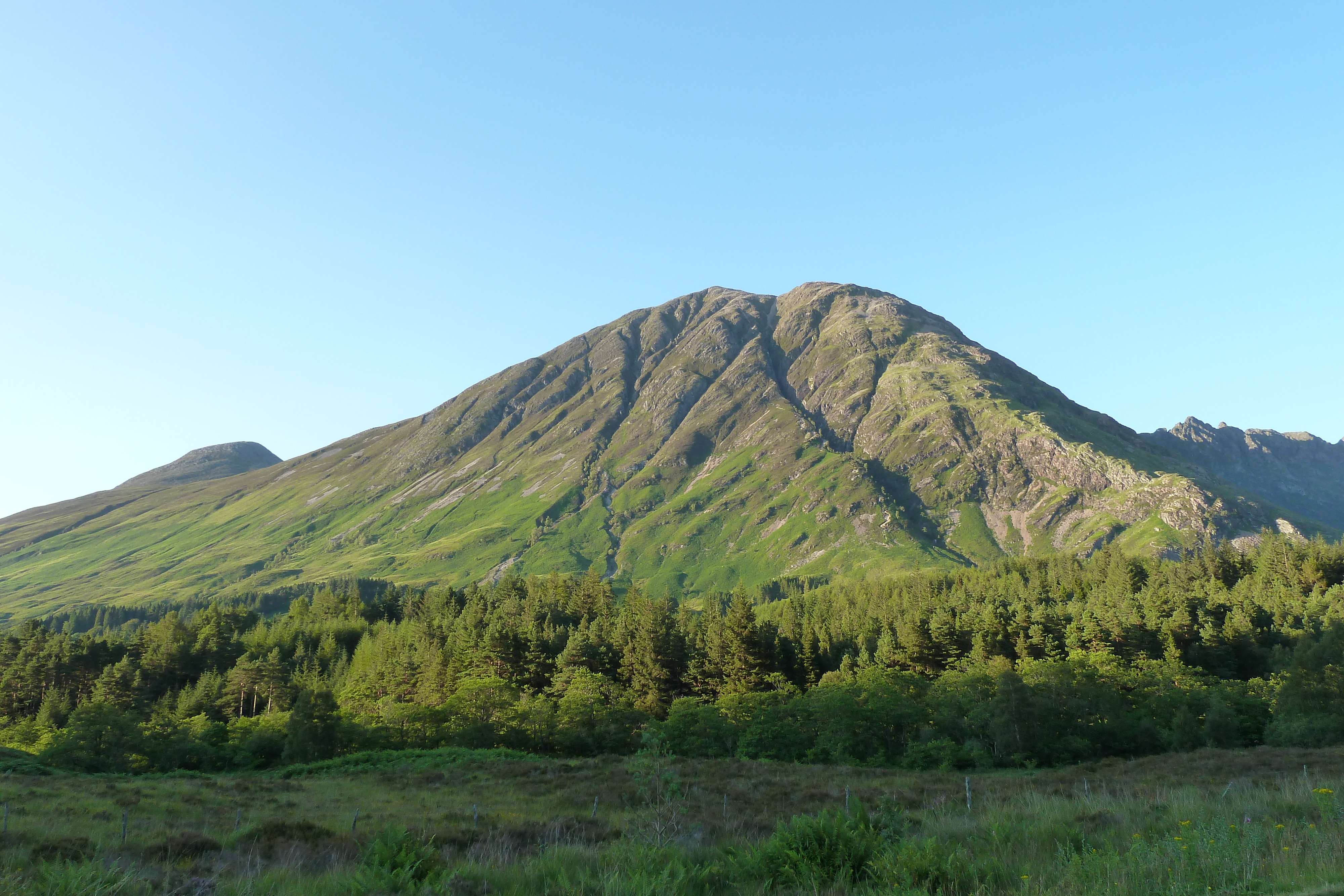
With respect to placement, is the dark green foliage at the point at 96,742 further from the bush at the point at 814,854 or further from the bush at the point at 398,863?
the bush at the point at 814,854

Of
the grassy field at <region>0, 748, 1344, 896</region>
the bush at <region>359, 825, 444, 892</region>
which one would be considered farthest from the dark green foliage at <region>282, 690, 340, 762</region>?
the bush at <region>359, 825, 444, 892</region>

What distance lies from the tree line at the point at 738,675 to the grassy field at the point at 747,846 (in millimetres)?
39449

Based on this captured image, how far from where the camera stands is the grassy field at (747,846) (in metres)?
9.13

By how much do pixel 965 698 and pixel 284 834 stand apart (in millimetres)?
70349

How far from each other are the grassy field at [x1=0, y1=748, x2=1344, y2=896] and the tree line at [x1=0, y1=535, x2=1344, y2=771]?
39449 mm

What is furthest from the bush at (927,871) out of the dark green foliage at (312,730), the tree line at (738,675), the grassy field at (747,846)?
the dark green foliage at (312,730)

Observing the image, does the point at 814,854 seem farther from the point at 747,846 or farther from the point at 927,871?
the point at 747,846

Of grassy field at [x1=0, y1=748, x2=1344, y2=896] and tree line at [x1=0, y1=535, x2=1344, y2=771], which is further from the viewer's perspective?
tree line at [x1=0, y1=535, x2=1344, y2=771]

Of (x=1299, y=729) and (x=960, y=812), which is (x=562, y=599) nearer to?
(x=1299, y=729)

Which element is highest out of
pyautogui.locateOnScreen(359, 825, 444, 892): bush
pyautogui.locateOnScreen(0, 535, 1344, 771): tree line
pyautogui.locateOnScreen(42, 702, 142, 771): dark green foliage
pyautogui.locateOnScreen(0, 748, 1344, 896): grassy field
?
pyautogui.locateOnScreen(359, 825, 444, 892): bush

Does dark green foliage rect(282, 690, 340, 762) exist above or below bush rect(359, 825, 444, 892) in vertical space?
Answer: below

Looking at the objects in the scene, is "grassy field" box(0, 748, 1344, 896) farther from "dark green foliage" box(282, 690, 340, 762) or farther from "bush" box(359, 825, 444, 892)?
"dark green foliage" box(282, 690, 340, 762)

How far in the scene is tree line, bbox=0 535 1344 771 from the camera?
69125 mm

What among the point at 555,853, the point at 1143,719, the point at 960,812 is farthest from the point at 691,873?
the point at 1143,719
